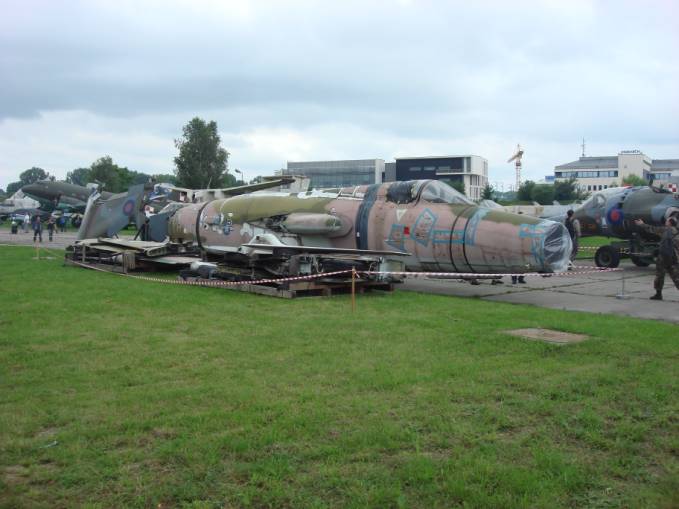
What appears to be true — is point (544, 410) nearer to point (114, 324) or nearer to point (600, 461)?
point (600, 461)

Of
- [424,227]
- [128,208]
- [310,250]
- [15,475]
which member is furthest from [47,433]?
[128,208]

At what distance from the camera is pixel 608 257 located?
737 inches

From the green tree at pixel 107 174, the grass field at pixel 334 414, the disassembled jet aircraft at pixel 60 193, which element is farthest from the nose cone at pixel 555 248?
the green tree at pixel 107 174

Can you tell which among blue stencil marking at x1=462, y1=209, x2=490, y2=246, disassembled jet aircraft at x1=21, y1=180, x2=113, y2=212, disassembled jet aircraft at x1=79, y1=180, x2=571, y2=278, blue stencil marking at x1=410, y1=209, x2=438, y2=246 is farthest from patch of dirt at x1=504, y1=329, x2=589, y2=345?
disassembled jet aircraft at x1=21, y1=180, x2=113, y2=212

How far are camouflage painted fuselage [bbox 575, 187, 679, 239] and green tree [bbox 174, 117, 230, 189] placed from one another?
50.1m

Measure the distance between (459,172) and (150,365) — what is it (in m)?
114

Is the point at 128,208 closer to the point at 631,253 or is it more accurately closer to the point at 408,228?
the point at 408,228

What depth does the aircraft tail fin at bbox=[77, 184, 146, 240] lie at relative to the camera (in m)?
18.1

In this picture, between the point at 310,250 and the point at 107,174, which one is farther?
the point at 107,174

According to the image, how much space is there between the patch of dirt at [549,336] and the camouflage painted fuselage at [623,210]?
10.9 metres

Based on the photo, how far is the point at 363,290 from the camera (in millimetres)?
12008

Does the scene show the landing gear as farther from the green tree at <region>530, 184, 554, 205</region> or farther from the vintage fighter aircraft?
the green tree at <region>530, 184, 554, 205</region>

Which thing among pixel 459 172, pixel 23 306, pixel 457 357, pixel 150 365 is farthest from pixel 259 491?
pixel 459 172

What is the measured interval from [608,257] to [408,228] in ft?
33.3
